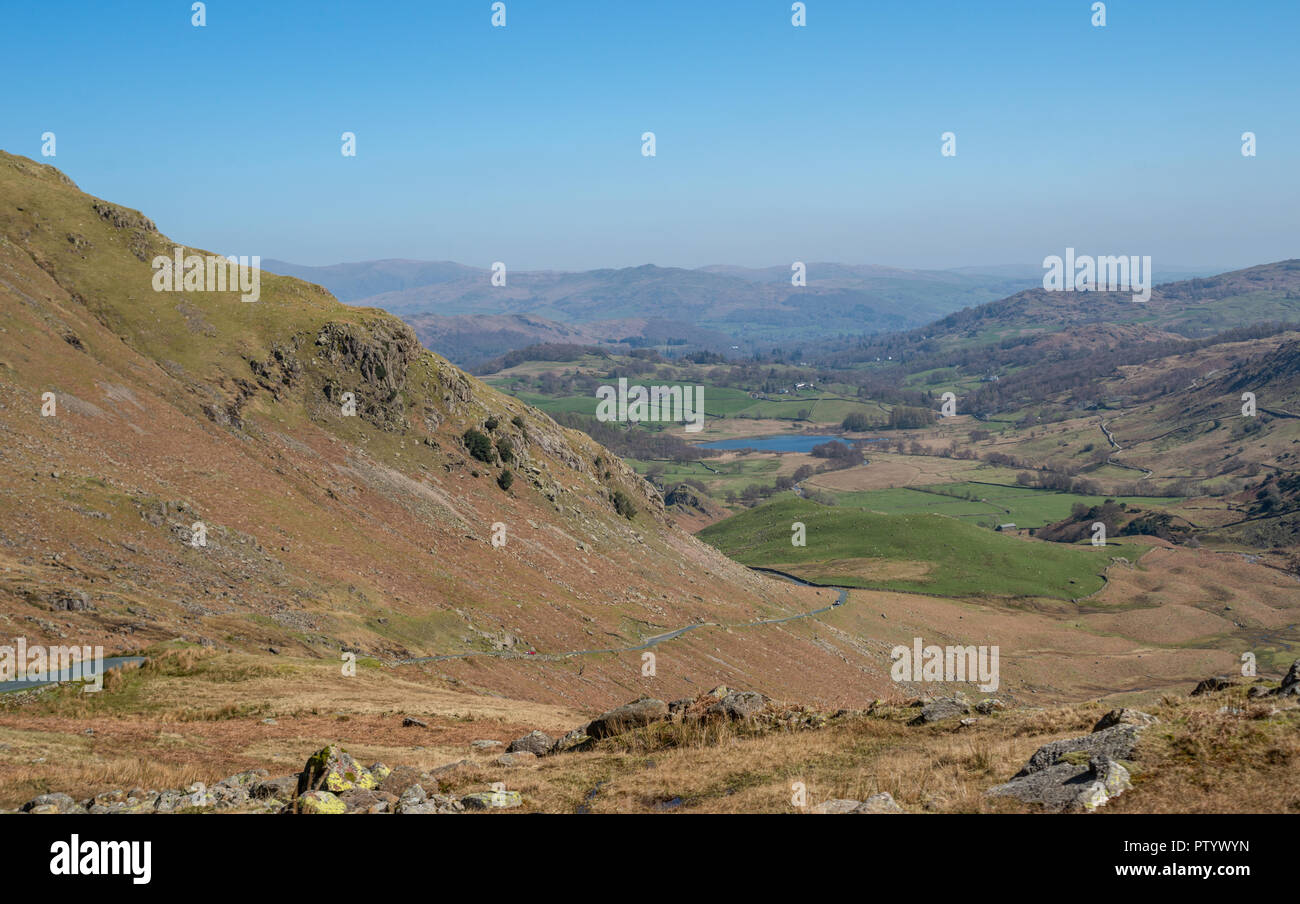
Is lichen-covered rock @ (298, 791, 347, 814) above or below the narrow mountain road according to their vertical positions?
above

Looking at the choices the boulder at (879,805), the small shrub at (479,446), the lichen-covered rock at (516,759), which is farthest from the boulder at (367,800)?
the small shrub at (479,446)

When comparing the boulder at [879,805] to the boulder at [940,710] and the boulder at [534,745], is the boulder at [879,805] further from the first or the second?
the boulder at [534,745]

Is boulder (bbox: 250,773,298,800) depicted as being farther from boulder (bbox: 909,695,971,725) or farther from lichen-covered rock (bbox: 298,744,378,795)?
boulder (bbox: 909,695,971,725)

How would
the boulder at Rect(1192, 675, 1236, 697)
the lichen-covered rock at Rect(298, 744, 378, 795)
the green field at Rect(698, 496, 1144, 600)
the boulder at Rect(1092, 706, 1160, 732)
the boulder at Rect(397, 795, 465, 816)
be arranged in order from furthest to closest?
the green field at Rect(698, 496, 1144, 600)
the boulder at Rect(1192, 675, 1236, 697)
the lichen-covered rock at Rect(298, 744, 378, 795)
the boulder at Rect(1092, 706, 1160, 732)
the boulder at Rect(397, 795, 465, 816)

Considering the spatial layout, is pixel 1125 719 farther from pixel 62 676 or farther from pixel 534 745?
pixel 62 676

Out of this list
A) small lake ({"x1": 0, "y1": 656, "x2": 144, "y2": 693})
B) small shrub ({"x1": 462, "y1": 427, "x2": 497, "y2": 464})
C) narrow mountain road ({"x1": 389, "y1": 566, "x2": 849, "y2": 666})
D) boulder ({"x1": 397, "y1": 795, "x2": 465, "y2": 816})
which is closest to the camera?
boulder ({"x1": 397, "y1": 795, "x2": 465, "y2": 816})

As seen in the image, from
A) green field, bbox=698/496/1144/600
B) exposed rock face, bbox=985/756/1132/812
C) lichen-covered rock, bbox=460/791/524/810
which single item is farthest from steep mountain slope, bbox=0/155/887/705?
green field, bbox=698/496/1144/600

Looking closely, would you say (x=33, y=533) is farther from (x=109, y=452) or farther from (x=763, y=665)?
(x=763, y=665)

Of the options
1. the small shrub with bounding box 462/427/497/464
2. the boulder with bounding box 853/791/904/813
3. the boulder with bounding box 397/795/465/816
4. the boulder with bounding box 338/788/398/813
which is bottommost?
the boulder with bounding box 338/788/398/813
